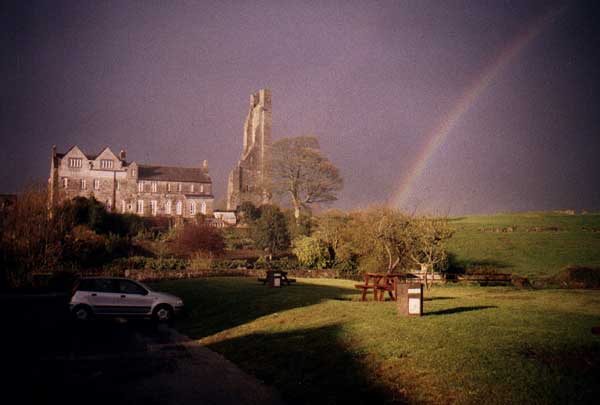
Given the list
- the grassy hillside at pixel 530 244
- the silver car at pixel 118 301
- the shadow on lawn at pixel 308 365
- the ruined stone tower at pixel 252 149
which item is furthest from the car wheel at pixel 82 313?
the ruined stone tower at pixel 252 149

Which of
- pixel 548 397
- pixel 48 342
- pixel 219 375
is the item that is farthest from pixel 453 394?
pixel 48 342

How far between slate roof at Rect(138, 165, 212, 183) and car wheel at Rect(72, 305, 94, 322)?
79.6 m

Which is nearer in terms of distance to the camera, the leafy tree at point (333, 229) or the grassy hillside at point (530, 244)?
the grassy hillside at point (530, 244)

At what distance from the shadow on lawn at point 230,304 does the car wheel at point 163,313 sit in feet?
1.79

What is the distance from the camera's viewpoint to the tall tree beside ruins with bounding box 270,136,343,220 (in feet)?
239

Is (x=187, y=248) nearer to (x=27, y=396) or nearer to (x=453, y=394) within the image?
(x=27, y=396)

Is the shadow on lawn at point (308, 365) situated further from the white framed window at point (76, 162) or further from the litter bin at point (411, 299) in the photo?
the white framed window at point (76, 162)

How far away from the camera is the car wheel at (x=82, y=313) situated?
19.1 m

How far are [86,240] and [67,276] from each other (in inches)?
198

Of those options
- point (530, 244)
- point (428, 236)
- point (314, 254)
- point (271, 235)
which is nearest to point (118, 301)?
point (428, 236)

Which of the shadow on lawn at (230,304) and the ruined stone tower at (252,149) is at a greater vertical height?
the ruined stone tower at (252,149)

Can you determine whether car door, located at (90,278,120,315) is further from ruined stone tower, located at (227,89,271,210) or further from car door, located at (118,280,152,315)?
ruined stone tower, located at (227,89,271,210)

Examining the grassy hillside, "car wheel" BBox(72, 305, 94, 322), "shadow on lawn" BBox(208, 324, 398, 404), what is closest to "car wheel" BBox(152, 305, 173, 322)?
"car wheel" BBox(72, 305, 94, 322)

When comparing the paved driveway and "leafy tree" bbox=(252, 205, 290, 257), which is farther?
"leafy tree" bbox=(252, 205, 290, 257)
